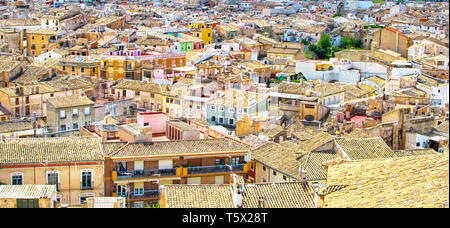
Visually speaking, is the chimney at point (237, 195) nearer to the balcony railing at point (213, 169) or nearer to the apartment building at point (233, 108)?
the balcony railing at point (213, 169)

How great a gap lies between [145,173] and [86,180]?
3.07 feet

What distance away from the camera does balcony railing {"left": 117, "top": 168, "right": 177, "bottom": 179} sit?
10023mm

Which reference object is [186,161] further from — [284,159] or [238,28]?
[238,28]

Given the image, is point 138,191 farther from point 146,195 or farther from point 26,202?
point 26,202

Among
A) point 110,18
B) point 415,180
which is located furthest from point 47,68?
point 415,180

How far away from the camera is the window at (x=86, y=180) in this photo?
32.0ft

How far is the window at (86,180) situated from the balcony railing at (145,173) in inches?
17.7

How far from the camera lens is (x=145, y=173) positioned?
10.2m

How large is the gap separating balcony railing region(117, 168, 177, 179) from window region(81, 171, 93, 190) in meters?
0.45

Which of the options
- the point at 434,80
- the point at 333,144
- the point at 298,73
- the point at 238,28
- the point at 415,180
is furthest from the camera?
the point at 238,28

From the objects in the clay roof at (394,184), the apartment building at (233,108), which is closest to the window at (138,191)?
the clay roof at (394,184)

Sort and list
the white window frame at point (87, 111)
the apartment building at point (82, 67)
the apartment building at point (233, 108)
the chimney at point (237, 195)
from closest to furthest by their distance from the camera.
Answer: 1. the chimney at point (237, 195)
2. the white window frame at point (87, 111)
3. the apartment building at point (233, 108)
4. the apartment building at point (82, 67)

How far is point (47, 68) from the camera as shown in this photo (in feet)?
69.2

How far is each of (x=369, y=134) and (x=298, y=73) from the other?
1058 cm
